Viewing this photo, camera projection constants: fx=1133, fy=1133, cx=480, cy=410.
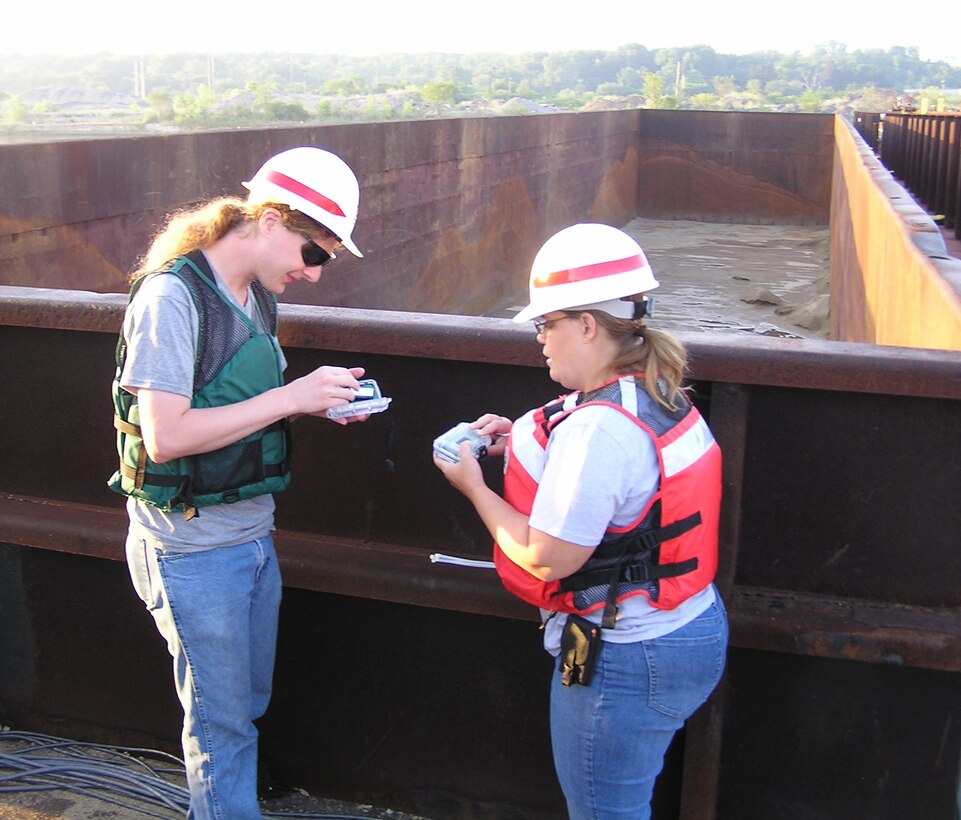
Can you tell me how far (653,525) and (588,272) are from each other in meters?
0.53

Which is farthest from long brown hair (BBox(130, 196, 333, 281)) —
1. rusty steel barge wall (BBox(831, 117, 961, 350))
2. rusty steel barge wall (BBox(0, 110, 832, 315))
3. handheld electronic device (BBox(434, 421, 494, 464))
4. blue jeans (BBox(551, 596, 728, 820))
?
rusty steel barge wall (BBox(0, 110, 832, 315))

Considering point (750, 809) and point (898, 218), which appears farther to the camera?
point (898, 218)

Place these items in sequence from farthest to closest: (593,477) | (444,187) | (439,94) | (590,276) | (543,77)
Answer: (543,77) < (439,94) < (444,187) < (590,276) < (593,477)

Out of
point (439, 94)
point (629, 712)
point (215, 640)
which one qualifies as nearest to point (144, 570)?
point (215, 640)

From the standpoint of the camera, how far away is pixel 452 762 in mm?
3363

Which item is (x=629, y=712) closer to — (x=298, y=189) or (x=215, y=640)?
(x=215, y=640)

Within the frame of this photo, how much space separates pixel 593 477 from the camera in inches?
86.3

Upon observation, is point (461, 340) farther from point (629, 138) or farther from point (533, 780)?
point (629, 138)

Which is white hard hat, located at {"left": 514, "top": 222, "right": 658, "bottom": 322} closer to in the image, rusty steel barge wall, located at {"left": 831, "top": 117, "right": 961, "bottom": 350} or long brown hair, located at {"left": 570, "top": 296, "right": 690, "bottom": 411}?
long brown hair, located at {"left": 570, "top": 296, "right": 690, "bottom": 411}

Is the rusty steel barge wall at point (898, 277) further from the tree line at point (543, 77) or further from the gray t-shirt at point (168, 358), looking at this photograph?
the tree line at point (543, 77)

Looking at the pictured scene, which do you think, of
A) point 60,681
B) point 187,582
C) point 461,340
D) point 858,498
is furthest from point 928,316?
point 60,681

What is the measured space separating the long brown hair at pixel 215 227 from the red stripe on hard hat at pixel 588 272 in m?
0.58

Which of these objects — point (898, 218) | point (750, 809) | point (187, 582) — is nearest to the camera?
point (187, 582)

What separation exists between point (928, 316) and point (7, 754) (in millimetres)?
3362
